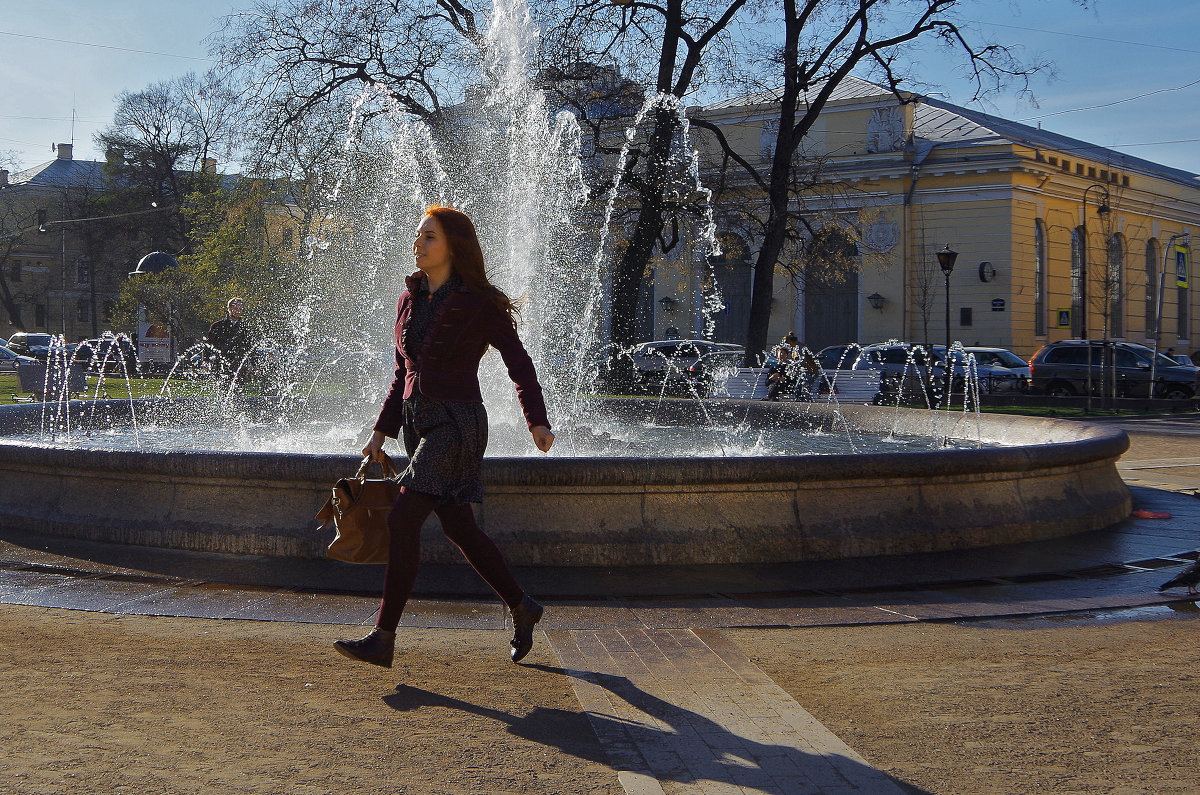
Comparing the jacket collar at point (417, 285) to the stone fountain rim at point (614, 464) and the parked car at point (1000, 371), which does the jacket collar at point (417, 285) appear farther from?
the parked car at point (1000, 371)

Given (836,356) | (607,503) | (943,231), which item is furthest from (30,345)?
(607,503)

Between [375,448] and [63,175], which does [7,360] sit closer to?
[63,175]

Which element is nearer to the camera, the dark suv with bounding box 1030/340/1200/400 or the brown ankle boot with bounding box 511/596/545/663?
the brown ankle boot with bounding box 511/596/545/663

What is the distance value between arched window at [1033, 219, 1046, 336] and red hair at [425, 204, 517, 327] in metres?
40.0

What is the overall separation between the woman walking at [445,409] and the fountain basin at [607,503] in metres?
1.82

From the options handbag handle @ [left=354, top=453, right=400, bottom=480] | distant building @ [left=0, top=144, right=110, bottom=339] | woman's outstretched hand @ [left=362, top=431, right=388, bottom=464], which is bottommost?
handbag handle @ [left=354, top=453, right=400, bottom=480]

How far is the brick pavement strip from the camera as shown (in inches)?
139

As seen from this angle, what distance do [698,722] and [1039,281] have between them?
4130 centimetres

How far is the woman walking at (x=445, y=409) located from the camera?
4.53 metres

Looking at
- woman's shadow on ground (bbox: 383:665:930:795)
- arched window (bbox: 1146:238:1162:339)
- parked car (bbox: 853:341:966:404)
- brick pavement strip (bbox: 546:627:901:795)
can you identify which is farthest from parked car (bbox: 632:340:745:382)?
woman's shadow on ground (bbox: 383:665:930:795)

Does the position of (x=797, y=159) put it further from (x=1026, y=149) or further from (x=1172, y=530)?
(x=1172, y=530)

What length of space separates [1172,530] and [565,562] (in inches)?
194

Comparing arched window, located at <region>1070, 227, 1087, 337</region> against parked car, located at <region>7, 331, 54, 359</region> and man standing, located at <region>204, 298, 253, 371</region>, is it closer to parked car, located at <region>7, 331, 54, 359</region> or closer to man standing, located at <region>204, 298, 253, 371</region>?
man standing, located at <region>204, 298, 253, 371</region>

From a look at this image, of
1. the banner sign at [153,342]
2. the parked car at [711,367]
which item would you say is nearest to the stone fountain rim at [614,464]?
the parked car at [711,367]
